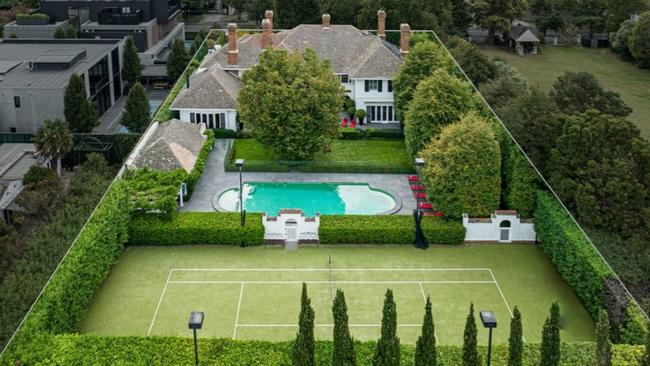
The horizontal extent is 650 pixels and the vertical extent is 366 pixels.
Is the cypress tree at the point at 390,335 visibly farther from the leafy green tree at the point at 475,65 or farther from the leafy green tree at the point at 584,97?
the leafy green tree at the point at 475,65

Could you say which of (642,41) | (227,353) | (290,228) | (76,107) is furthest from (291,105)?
(642,41)

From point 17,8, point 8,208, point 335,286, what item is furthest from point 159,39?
point 335,286

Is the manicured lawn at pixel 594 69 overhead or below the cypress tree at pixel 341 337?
overhead

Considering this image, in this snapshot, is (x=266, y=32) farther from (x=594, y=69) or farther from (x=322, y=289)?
(x=594, y=69)

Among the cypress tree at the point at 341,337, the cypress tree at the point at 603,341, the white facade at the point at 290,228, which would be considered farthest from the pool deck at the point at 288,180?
the cypress tree at the point at 603,341

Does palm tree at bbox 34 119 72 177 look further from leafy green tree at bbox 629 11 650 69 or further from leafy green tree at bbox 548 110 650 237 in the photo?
leafy green tree at bbox 629 11 650 69

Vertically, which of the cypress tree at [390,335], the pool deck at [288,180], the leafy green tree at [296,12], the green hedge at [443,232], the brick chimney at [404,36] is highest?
the leafy green tree at [296,12]
